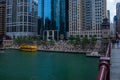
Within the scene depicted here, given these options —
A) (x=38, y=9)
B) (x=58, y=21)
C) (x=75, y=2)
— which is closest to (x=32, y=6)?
(x=38, y=9)

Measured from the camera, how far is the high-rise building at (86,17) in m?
137

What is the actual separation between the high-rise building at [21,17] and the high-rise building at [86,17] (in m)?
30.3

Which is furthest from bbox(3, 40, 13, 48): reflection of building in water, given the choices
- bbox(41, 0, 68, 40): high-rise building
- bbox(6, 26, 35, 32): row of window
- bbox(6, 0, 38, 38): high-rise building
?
bbox(41, 0, 68, 40): high-rise building

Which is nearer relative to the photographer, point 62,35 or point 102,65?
point 102,65

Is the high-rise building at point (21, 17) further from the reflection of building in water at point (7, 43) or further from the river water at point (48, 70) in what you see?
the river water at point (48, 70)

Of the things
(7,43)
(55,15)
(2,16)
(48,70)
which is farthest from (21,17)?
(48,70)

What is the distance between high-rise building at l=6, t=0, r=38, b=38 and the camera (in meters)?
159

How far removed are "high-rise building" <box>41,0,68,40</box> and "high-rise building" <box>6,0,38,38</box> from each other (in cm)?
1210

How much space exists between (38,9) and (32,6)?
9.56m

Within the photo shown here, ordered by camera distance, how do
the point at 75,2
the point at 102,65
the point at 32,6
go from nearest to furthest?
the point at 102,65
the point at 75,2
the point at 32,6

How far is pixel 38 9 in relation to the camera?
157 metres

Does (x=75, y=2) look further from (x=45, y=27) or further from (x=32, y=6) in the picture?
(x=32, y=6)

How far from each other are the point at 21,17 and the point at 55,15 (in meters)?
23.1

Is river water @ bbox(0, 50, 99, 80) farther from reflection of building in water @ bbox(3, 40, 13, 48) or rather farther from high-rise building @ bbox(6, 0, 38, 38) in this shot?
high-rise building @ bbox(6, 0, 38, 38)
